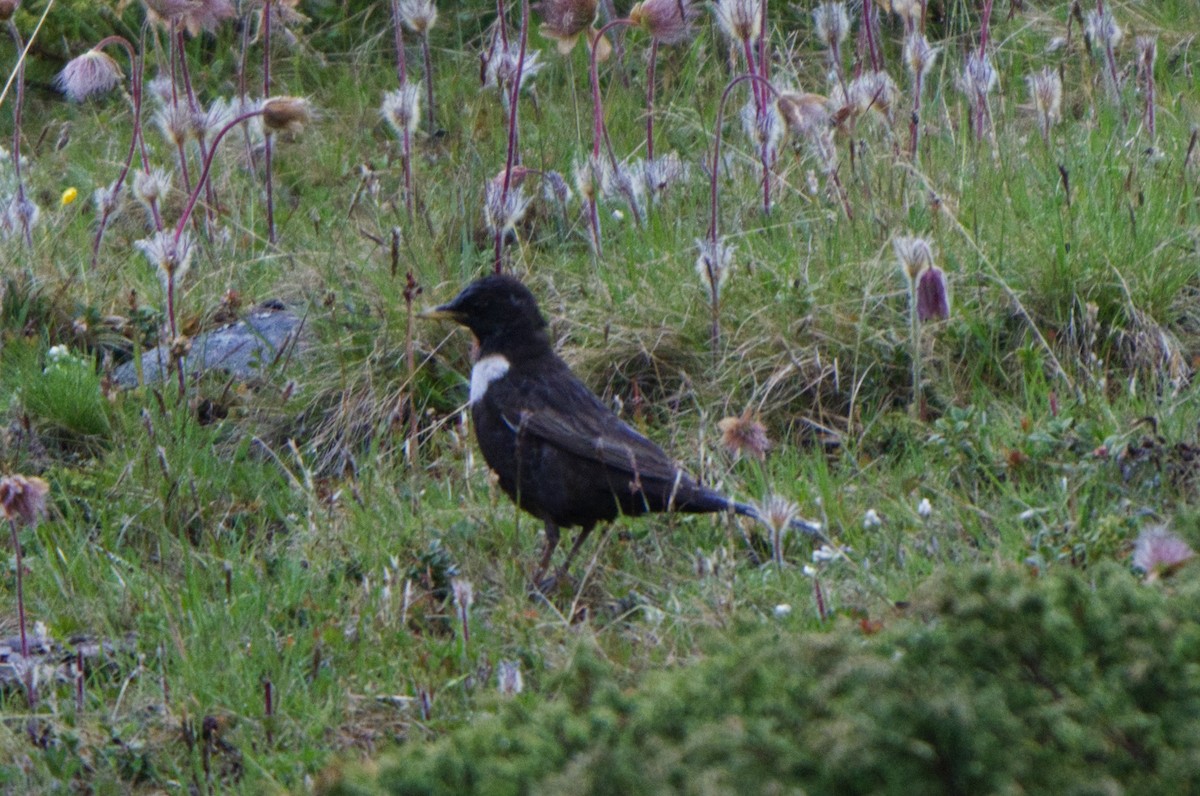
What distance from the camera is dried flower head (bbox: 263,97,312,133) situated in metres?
5.06

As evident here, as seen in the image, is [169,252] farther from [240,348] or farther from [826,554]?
[826,554]

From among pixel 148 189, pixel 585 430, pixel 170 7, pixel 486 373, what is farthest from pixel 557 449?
pixel 170 7

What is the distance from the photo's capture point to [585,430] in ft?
14.7

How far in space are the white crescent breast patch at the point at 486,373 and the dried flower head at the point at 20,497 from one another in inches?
58.2

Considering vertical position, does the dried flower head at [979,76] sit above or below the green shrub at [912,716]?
below

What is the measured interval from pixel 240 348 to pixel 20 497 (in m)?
2.35

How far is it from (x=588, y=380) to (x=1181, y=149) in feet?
7.40

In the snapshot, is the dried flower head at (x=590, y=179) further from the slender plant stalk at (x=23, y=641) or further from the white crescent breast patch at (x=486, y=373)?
the slender plant stalk at (x=23, y=641)

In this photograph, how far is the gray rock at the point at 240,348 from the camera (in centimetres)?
558

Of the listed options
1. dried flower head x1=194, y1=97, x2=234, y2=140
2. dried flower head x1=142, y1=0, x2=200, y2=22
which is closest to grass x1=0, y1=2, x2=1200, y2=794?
dried flower head x1=194, y1=97, x2=234, y2=140

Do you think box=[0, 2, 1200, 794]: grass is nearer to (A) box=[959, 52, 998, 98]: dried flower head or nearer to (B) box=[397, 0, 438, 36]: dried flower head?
(A) box=[959, 52, 998, 98]: dried flower head

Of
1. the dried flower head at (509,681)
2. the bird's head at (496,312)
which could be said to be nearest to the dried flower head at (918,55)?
the bird's head at (496,312)

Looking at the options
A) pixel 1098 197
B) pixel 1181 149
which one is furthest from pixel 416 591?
pixel 1181 149

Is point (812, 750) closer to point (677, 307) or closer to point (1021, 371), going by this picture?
point (1021, 371)
